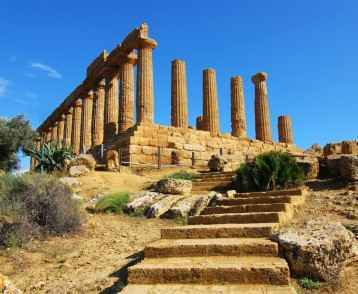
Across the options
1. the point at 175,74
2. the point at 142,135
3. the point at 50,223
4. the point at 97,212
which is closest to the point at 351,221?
the point at 50,223

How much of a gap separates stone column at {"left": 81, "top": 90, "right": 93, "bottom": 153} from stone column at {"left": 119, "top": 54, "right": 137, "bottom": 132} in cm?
689

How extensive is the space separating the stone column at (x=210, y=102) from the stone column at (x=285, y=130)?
7908 millimetres

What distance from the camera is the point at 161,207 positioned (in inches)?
409

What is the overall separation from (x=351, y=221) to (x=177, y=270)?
321 centimetres

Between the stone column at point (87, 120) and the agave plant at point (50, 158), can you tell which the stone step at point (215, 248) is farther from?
the stone column at point (87, 120)

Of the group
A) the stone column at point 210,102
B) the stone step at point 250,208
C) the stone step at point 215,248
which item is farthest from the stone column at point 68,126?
the stone step at point 215,248

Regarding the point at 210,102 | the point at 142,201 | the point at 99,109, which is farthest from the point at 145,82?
the point at 142,201

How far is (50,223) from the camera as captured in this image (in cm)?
853

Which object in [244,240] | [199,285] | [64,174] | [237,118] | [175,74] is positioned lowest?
[199,285]

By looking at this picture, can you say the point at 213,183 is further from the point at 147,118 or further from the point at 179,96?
the point at 179,96

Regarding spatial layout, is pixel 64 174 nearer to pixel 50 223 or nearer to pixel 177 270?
pixel 50 223

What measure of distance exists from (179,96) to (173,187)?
48.9ft

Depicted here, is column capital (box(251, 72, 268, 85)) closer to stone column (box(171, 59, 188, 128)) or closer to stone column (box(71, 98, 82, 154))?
stone column (box(171, 59, 188, 128))

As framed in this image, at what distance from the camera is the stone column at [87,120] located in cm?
3176
